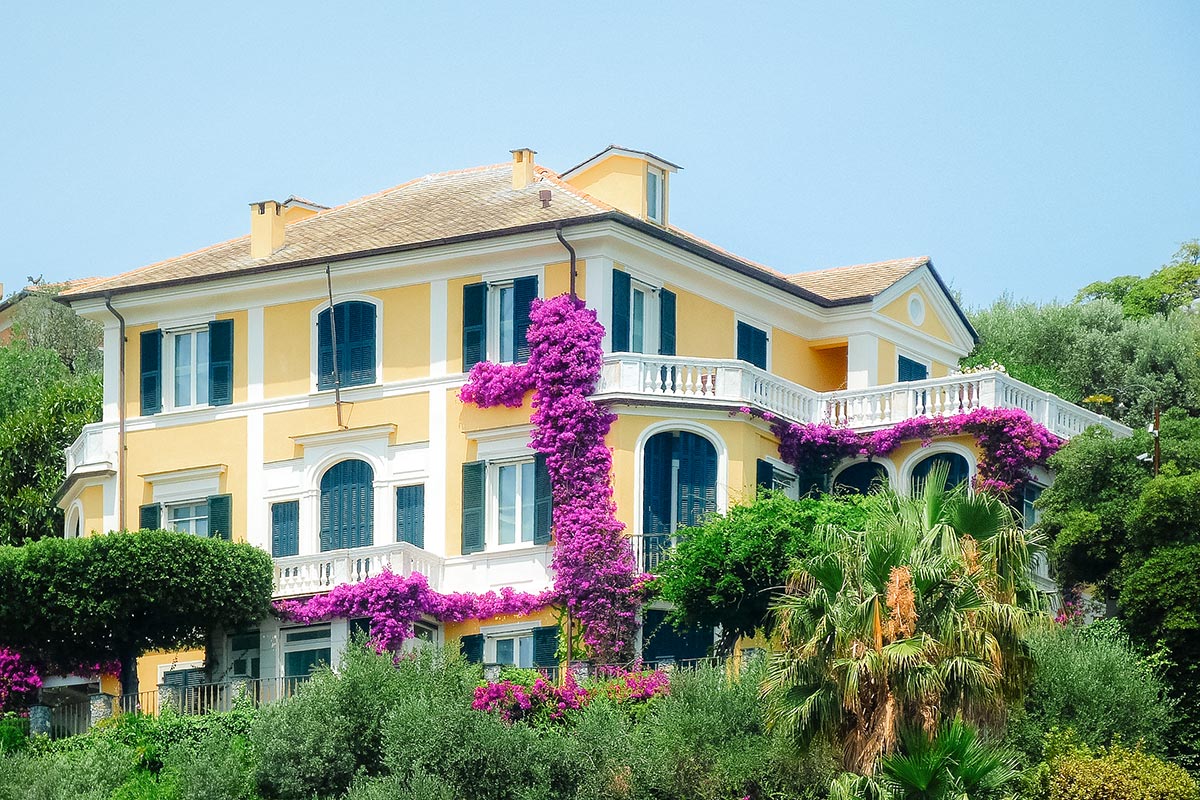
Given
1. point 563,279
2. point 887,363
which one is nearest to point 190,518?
point 563,279

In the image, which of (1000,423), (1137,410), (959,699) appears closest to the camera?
(959,699)

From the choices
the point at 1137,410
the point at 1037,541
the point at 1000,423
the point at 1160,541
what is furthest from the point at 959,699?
the point at 1137,410

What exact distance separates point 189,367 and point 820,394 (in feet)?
42.7

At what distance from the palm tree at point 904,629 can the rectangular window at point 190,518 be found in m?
19.2

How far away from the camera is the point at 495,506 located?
48.4 metres

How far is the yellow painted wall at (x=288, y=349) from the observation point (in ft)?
167

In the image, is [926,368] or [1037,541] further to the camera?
[926,368]

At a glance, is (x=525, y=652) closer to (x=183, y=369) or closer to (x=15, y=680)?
(x=15, y=680)

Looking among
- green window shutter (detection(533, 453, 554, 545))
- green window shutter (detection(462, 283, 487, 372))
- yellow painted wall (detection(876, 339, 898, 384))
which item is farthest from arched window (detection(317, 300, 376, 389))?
yellow painted wall (detection(876, 339, 898, 384))

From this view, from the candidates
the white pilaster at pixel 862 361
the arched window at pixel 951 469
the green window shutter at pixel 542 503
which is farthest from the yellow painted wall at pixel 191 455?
the arched window at pixel 951 469

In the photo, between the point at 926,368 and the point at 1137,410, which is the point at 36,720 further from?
the point at 1137,410

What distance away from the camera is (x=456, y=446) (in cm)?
4916

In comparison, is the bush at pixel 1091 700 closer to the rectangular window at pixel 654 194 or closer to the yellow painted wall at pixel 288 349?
the rectangular window at pixel 654 194

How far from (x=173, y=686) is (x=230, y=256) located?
9.74 metres
